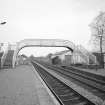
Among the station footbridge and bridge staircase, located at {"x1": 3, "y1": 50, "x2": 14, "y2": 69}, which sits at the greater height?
the station footbridge

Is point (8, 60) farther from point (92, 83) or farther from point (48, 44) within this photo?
point (92, 83)

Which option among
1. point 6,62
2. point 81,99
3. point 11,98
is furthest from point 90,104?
point 6,62

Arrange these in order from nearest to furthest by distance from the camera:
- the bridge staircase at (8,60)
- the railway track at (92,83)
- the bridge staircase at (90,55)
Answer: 1. the railway track at (92,83)
2. the bridge staircase at (8,60)
3. the bridge staircase at (90,55)

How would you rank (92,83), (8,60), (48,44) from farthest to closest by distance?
(48,44), (8,60), (92,83)

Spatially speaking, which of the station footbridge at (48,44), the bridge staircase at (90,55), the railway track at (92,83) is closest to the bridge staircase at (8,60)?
the station footbridge at (48,44)

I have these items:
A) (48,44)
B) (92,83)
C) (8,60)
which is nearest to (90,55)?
(48,44)

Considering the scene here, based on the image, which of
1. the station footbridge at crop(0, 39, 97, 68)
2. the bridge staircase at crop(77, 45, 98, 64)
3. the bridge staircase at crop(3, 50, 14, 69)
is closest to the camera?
the bridge staircase at crop(3, 50, 14, 69)

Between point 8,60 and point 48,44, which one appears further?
point 48,44

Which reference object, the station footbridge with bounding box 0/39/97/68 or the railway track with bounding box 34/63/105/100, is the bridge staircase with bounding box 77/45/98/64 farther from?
the railway track with bounding box 34/63/105/100

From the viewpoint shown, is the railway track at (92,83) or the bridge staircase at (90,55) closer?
the railway track at (92,83)

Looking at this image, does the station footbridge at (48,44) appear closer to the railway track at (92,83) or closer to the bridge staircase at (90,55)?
the bridge staircase at (90,55)

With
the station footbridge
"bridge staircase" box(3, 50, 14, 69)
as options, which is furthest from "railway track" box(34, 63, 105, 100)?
the station footbridge

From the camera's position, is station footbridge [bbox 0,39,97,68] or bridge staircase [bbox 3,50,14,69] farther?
station footbridge [bbox 0,39,97,68]

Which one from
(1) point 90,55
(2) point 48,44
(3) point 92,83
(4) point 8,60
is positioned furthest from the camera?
(2) point 48,44
